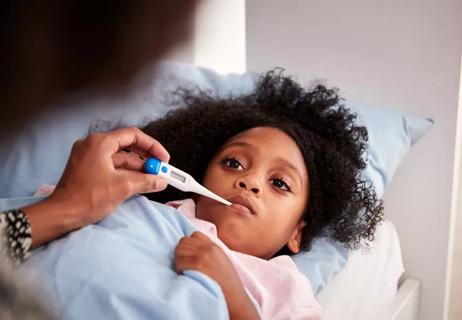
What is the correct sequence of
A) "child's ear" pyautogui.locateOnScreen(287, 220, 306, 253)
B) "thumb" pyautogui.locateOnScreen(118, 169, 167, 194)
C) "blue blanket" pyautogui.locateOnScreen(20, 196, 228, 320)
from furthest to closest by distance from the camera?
"child's ear" pyautogui.locateOnScreen(287, 220, 306, 253) < "thumb" pyautogui.locateOnScreen(118, 169, 167, 194) < "blue blanket" pyautogui.locateOnScreen(20, 196, 228, 320)

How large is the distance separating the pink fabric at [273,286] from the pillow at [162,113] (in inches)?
4.9

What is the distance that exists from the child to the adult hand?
10cm

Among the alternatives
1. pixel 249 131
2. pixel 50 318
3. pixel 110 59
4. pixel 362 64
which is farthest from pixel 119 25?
pixel 362 64

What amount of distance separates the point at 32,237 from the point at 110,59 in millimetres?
424

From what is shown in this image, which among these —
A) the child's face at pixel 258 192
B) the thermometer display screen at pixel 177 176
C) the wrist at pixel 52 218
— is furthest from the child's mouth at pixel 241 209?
the wrist at pixel 52 218

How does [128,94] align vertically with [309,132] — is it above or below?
above

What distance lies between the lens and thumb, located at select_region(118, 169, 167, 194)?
0.71 meters

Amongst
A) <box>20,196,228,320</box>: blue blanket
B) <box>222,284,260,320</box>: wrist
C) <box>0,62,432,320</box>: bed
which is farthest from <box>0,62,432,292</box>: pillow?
<box>222,284,260,320</box>: wrist

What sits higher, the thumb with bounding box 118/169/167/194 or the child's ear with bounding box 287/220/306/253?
the thumb with bounding box 118/169/167/194

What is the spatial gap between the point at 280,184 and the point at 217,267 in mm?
275

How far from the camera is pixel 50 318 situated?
252 mm

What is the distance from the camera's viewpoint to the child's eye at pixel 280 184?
93 centimetres

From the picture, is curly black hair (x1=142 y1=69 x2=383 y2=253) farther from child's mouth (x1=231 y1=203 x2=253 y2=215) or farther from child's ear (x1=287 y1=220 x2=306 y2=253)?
child's mouth (x1=231 y1=203 x2=253 y2=215)

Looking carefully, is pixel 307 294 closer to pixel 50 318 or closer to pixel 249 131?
pixel 249 131
